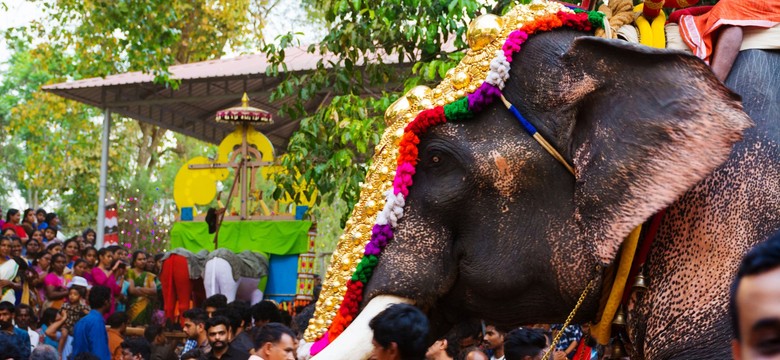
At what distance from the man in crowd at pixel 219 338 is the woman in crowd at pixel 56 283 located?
15.3ft

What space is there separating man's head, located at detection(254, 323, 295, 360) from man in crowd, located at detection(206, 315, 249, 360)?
1.75 metres

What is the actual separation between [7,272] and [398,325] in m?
9.20

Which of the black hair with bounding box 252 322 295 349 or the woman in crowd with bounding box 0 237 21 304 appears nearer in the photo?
the black hair with bounding box 252 322 295 349

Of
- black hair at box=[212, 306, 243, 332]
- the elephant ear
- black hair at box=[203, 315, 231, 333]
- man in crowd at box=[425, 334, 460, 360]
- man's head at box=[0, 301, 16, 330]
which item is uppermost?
the elephant ear

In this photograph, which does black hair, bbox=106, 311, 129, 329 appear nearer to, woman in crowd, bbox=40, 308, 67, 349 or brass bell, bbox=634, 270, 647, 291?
woman in crowd, bbox=40, 308, 67, 349

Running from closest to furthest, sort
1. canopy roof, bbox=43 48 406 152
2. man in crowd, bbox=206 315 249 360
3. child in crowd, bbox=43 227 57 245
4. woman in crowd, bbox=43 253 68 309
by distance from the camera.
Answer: man in crowd, bbox=206 315 249 360 → woman in crowd, bbox=43 253 68 309 → child in crowd, bbox=43 227 57 245 → canopy roof, bbox=43 48 406 152

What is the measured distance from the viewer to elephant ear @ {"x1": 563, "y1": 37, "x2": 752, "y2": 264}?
10.0 feet

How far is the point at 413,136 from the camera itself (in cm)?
350

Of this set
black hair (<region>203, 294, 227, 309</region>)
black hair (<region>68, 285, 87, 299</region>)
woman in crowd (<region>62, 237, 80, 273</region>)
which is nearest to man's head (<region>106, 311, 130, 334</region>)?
black hair (<region>68, 285, 87, 299</region>)

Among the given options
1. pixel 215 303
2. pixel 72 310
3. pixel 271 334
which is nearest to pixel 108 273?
pixel 72 310

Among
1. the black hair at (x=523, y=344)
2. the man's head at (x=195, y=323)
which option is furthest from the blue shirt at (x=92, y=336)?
the black hair at (x=523, y=344)

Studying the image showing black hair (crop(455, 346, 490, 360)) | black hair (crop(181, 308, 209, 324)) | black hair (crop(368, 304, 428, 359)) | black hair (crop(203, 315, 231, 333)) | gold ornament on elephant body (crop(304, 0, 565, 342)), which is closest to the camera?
black hair (crop(368, 304, 428, 359))

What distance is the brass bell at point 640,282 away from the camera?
324 cm

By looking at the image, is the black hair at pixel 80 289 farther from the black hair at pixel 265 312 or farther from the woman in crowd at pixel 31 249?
the black hair at pixel 265 312
